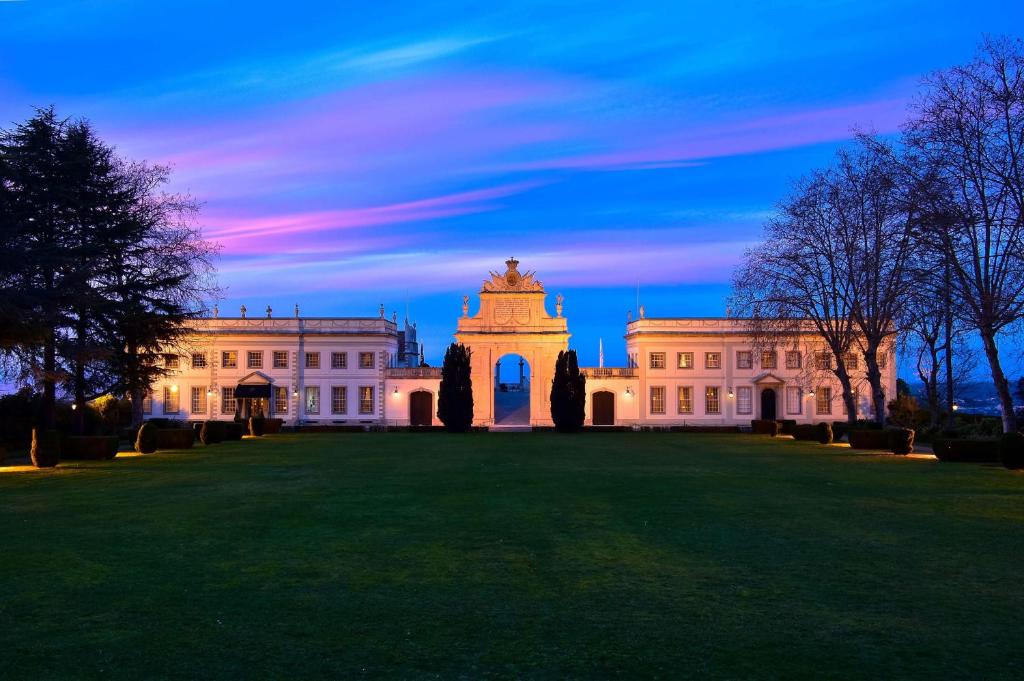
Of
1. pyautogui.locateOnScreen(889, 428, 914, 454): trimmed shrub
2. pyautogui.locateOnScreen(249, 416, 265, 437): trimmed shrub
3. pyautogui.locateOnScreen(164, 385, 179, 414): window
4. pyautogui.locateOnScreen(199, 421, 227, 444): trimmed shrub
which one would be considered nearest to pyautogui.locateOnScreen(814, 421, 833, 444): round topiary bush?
pyautogui.locateOnScreen(889, 428, 914, 454): trimmed shrub

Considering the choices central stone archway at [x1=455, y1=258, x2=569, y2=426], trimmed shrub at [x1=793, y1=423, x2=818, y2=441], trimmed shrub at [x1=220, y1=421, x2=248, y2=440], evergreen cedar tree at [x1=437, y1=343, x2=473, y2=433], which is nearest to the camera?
trimmed shrub at [x1=220, y1=421, x2=248, y2=440]

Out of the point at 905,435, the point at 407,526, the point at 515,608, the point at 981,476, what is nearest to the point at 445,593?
the point at 515,608

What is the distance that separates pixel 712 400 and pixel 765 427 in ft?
27.5

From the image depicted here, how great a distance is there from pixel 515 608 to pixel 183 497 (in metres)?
11.6

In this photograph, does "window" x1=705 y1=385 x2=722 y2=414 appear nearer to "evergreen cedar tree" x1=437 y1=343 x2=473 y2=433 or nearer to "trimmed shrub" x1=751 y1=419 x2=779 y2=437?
"trimmed shrub" x1=751 y1=419 x2=779 y2=437

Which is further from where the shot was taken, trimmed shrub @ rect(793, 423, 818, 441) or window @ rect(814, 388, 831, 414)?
window @ rect(814, 388, 831, 414)

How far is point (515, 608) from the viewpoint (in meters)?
8.53

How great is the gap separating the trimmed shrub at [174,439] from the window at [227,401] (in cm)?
2539

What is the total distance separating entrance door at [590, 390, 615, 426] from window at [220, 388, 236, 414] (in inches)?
1010

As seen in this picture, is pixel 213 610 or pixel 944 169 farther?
pixel 944 169

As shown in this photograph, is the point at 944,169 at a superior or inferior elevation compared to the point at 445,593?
superior

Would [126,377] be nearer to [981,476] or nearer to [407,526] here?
[407,526]

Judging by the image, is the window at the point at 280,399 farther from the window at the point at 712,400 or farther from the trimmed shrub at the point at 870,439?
the trimmed shrub at the point at 870,439

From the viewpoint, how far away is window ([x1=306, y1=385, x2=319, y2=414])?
6119cm
